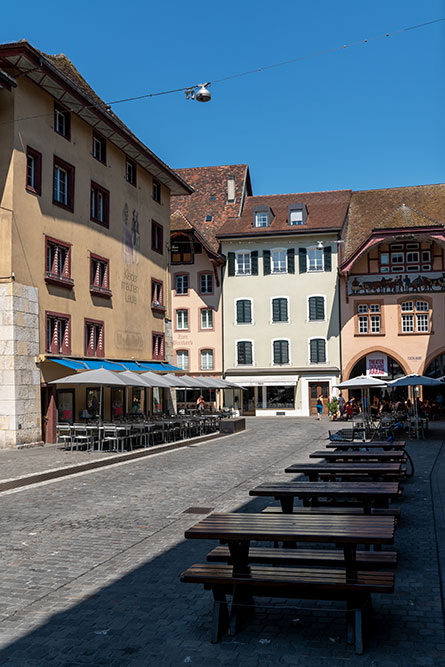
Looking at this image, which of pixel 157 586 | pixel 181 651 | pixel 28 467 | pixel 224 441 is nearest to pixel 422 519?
pixel 157 586

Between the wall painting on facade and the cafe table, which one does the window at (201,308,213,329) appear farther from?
the cafe table

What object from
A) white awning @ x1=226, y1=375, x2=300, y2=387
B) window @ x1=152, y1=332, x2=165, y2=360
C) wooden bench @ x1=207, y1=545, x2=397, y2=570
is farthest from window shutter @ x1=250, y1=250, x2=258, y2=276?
wooden bench @ x1=207, y1=545, x2=397, y2=570

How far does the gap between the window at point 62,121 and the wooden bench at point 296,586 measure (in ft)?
73.2

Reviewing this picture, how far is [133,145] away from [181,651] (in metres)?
27.2

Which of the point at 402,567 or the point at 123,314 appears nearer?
the point at 402,567

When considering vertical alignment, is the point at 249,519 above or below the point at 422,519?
above

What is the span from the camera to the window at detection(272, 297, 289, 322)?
4469 centimetres

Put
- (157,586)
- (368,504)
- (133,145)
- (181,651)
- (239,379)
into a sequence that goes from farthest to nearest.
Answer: (239,379) → (133,145) → (368,504) → (157,586) → (181,651)

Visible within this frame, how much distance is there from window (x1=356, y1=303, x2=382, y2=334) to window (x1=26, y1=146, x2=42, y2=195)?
2516cm

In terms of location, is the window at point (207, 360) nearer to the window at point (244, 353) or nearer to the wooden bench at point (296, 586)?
the window at point (244, 353)

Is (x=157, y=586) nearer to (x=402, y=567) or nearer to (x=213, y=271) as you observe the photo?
(x=402, y=567)

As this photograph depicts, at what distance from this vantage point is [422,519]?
31.5 ft

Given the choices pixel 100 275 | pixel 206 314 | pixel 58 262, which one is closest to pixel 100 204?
pixel 100 275

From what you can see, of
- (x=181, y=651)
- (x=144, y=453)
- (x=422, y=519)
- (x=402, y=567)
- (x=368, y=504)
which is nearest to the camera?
(x=181, y=651)
